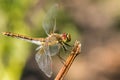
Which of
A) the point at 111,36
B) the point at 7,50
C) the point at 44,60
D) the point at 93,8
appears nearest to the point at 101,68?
the point at 111,36

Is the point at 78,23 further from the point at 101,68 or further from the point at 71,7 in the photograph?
the point at 101,68

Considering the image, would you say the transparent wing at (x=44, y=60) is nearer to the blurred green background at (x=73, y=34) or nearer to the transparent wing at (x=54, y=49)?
the transparent wing at (x=54, y=49)

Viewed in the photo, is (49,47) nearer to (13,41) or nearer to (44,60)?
(44,60)

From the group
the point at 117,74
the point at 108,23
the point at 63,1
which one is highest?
the point at 63,1

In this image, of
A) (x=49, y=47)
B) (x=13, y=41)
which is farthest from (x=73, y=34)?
(x=49, y=47)

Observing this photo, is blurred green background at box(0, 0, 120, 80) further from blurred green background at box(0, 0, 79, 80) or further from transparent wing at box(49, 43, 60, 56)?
transparent wing at box(49, 43, 60, 56)
